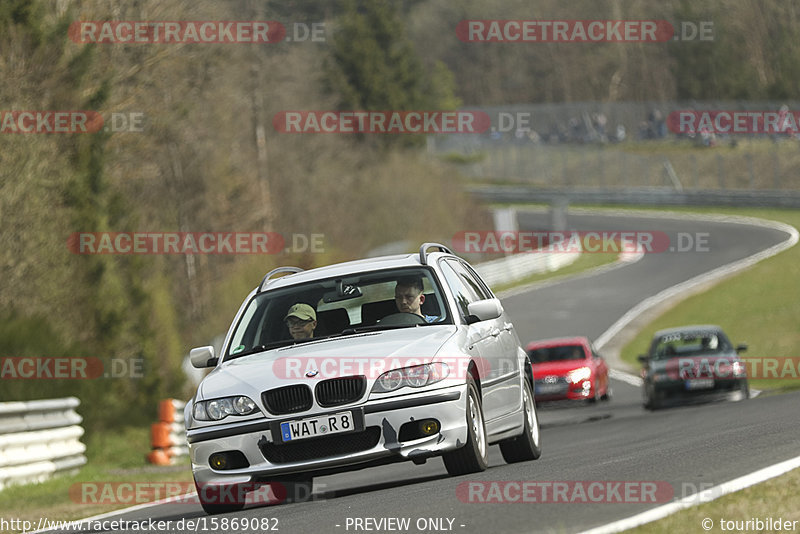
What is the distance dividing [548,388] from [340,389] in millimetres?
17415

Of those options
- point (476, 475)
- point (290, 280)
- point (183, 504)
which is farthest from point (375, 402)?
point (183, 504)

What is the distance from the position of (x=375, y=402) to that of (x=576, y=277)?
46580 millimetres

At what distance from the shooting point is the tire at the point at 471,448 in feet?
32.4

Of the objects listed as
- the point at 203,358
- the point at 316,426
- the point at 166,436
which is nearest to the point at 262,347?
the point at 203,358

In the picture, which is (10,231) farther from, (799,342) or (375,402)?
(799,342)

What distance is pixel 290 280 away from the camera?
11.3 metres

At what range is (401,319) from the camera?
1060 cm

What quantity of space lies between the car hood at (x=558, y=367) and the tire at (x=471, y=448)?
53.8 feet

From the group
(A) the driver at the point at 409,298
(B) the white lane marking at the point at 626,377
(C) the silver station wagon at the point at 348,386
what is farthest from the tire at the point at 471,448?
(B) the white lane marking at the point at 626,377

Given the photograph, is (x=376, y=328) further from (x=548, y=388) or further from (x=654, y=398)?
(x=548, y=388)

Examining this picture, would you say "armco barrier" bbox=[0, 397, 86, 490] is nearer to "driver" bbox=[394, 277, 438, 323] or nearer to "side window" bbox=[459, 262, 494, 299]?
"side window" bbox=[459, 262, 494, 299]

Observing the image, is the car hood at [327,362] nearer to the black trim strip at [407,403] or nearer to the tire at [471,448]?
the black trim strip at [407,403]

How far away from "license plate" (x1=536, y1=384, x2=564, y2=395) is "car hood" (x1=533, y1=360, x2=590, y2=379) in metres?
0.20

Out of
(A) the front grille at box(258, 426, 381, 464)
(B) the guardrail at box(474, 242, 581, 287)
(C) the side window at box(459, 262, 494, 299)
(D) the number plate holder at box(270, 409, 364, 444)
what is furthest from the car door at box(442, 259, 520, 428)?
(B) the guardrail at box(474, 242, 581, 287)
